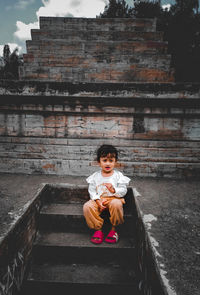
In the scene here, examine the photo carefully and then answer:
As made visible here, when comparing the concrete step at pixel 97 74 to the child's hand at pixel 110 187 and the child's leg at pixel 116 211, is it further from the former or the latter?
the child's leg at pixel 116 211

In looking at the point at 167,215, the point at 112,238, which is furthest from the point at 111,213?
the point at 167,215

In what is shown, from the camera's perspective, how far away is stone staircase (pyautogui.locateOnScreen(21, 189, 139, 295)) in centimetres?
194

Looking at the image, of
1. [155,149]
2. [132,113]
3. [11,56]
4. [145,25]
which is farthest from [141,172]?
[11,56]

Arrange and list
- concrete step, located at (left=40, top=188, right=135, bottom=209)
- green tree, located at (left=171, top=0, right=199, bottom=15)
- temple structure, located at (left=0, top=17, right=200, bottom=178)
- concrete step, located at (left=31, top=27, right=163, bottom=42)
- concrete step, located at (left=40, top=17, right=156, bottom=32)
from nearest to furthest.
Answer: concrete step, located at (left=40, top=188, right=135, bottom=209)
temple structure, located at (left=0, top=17, right=200, bottom=178)
concrete step, located at (left=31, top=27, right=163, bottom=42)
concrete step, located at (left=40, top=17, right=156, bottom=32)
green tree, located at (left=171, top=0, right=199, bottom=15)

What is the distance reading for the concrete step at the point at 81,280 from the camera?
1.93 m

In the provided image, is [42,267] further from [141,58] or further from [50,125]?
[141,58]

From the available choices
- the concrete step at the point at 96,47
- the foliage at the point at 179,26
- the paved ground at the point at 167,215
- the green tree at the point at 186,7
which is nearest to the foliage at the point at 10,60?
the foliage at the point at 179,26

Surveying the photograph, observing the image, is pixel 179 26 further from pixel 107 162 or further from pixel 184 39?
pixel 107 162

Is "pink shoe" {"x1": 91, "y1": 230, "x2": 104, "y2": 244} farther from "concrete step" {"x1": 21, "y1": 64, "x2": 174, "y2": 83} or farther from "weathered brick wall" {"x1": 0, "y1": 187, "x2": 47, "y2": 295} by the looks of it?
"concrete step" {"x1": 21, "y1": 64, "x2": 174, "y2": 83}

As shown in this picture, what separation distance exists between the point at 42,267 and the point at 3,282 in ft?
1.84

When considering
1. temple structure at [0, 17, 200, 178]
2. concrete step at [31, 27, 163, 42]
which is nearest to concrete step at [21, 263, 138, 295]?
temple structure at [0, 17, 200, 178]

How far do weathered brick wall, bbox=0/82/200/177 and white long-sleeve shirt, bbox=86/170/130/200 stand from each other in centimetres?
102

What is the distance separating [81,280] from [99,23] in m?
6.70

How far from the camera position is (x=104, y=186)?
7.86ft
